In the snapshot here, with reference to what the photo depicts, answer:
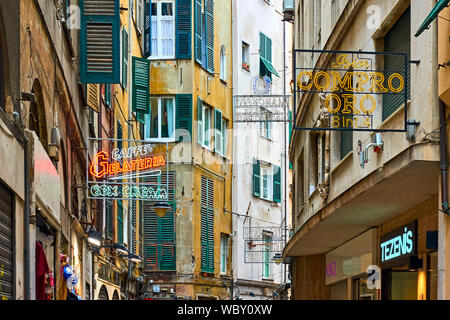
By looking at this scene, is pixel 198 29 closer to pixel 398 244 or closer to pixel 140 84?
pixel 140 84

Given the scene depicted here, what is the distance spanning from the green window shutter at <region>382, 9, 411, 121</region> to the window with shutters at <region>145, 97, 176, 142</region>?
20.9 meters

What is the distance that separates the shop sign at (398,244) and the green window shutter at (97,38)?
5.62 m

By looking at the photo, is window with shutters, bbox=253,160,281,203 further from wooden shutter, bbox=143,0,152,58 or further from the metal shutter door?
the metal shutter door

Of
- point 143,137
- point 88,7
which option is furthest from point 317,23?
point 143,137

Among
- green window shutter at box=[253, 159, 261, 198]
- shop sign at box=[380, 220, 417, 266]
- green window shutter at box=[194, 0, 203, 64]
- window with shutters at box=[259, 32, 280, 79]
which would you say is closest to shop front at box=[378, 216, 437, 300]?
shop sign at box=[380, 220, 417, 266]

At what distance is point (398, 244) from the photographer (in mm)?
15102

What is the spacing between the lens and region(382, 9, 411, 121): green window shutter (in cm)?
1312

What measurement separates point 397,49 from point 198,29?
2210cm

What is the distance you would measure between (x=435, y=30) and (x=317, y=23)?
10001mm

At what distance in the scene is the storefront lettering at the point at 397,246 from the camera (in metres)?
14.3

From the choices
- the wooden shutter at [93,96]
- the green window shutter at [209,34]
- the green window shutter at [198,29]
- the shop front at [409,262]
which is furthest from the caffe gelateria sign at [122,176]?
the green window shutter at [209,34]

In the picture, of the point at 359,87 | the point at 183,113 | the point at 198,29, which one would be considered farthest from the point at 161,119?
the point at 359,87

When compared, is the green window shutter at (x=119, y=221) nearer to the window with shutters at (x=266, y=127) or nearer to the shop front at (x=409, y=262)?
the shop front at (x=409, y=262)

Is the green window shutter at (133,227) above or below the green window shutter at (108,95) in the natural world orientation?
below
